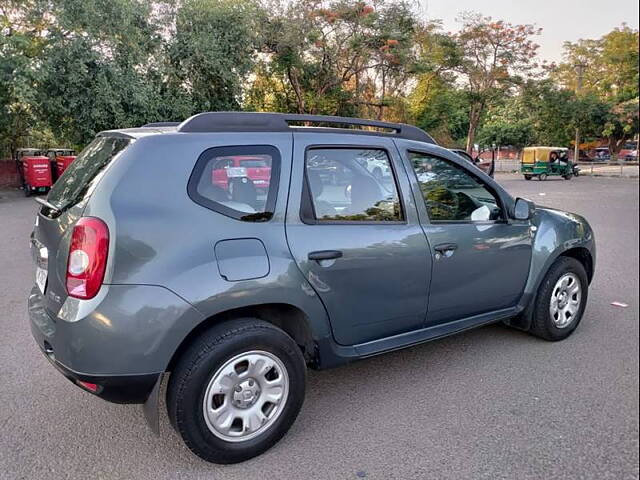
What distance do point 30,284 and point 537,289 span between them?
5723mm

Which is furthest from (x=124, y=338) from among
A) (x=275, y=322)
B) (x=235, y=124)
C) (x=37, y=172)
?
(x=37, y=172)

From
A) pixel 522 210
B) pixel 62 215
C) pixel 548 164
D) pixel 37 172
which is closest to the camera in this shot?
pixel 62 215

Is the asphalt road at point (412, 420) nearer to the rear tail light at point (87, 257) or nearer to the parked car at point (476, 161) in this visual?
the rear tail light at point (87, 257)

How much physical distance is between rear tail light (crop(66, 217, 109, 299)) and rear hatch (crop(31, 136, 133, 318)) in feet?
0.23

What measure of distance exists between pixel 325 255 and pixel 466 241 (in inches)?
46.6

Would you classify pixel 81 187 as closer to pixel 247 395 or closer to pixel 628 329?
pixel 247 395

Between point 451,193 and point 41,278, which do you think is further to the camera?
point 451,193

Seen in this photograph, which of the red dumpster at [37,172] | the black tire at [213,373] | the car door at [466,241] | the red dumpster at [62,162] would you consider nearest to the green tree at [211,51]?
the red dumpster at [62,162]

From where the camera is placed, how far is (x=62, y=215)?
2.56 m

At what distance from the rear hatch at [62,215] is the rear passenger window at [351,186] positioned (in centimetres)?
108

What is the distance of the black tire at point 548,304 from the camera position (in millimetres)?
3912

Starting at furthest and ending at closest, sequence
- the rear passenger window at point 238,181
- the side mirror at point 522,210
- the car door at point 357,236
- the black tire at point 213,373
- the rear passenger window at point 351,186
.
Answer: the side mirror at point 522,210, the rear passenger window at point 351,186, the car door at point 357,236, the rear passenger window at point 238,181, the black tire at point 213,373

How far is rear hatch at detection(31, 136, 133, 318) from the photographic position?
95.8 inches

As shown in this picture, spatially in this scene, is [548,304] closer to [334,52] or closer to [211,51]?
[211,51]
